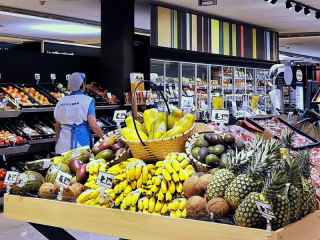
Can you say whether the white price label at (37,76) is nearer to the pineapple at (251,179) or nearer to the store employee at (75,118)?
the store employee at (75,118)

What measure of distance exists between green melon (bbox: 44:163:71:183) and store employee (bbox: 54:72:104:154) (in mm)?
1273

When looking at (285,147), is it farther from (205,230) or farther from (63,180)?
(63,180)

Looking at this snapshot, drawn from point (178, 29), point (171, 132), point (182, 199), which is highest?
point (178, 29)

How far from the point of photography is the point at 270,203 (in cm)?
169

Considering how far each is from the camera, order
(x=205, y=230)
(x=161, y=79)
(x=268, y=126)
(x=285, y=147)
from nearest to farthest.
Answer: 1. (x=205, y=230)
2. (x=285, y=147)
3. (x=268, y=126)
4. (x=161, y=79)

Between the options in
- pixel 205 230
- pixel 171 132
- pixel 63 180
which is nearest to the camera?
pixel 205 230

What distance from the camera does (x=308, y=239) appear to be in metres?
1.90

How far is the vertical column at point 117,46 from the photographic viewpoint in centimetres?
695

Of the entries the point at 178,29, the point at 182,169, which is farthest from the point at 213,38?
the point at 182,169

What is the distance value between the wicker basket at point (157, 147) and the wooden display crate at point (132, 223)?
43cm

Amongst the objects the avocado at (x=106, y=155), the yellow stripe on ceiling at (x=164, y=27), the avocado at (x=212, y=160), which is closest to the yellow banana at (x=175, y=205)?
the avocado at (x=212, y=160)

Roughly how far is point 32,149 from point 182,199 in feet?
15.2

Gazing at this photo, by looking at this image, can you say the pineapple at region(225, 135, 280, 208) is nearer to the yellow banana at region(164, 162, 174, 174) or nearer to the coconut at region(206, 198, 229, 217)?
the coconut at region(206, 198, 229, 217)

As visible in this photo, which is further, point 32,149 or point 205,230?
point 32,149
